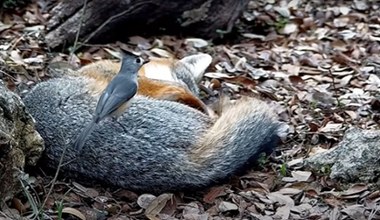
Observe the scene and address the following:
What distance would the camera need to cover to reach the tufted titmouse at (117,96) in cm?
402

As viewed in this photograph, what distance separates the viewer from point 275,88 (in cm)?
590

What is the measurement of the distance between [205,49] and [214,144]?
2.30 m

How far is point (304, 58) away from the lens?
6.38 metres

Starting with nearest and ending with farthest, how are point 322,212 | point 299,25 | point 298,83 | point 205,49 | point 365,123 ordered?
point 322,212 → point 365,123 → point 298,83 → point 205,49 → point 299,25

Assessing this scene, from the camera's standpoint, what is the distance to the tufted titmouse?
4016mm

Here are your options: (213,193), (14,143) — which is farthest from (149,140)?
(14,143)

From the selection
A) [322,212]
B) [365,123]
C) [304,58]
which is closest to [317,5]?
[304,58]

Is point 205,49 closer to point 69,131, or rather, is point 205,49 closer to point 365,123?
point 365,123

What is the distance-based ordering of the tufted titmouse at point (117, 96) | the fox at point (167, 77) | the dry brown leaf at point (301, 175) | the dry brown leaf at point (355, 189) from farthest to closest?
the fox at point (167, 77) → the dry brown leaf at point (301, 175) → the dry brown leaf at point (355, 189) → the tufted titmouse at point (117, 96)

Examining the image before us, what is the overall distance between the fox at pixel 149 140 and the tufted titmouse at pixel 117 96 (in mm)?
108

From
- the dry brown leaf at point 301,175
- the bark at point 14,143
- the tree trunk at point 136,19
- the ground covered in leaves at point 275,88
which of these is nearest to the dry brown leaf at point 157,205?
the ground covered in leaves at point 275,88

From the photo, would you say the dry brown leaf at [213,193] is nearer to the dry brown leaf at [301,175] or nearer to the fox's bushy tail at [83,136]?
the dry brown leaf at [301,175]

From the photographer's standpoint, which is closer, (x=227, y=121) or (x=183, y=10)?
(x=227, y=121)

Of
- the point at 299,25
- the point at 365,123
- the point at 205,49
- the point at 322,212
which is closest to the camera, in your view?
the point at 322,212
